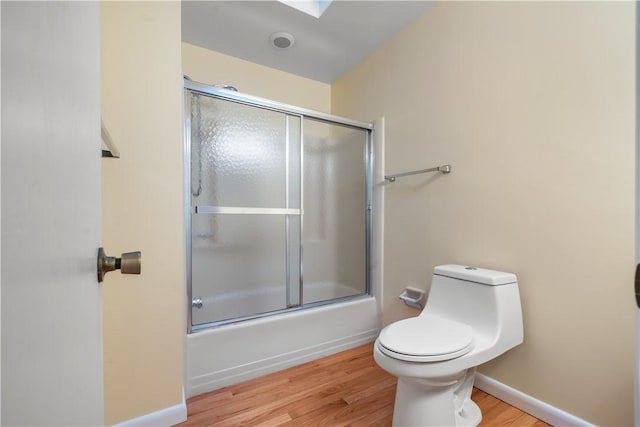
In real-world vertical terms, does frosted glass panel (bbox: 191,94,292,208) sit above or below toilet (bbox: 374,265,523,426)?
above

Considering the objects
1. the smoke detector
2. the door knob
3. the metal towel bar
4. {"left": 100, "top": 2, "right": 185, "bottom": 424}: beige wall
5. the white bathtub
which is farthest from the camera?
the smoke detector

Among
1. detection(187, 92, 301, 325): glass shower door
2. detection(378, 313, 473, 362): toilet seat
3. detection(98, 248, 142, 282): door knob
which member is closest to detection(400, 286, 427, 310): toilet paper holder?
detection(378, 313, 473, 362): toilet seat

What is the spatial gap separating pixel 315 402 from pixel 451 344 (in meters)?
0.78

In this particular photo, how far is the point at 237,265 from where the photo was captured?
7.15ft

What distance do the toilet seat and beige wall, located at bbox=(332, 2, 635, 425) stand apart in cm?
42

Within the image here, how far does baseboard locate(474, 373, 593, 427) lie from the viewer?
1.22m

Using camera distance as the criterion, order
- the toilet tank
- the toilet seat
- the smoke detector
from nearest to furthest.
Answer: the toilet seat → the toilet tank → the smoke detector

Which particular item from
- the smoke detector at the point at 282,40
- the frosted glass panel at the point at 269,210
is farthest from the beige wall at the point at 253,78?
the frosted glass panel at the point at 269,210

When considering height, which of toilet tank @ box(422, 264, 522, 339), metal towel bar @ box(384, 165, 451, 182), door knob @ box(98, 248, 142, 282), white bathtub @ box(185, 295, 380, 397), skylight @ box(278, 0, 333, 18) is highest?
skylight @ box(278, 0, 333, 18)

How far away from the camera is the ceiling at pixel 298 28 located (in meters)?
1.75

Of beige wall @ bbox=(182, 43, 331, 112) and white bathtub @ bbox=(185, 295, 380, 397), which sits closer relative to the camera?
white bathtub @ bbox=(185, 295, 380, 397)

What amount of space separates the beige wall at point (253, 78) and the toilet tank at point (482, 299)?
197cm

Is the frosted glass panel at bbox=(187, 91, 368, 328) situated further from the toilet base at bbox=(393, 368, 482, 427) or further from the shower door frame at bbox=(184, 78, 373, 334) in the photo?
the toilet base at bbox=(393, 368, 482, 427)

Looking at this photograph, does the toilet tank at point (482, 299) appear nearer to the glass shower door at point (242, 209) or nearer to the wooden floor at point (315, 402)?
the wooden floor at point (315, 402)
